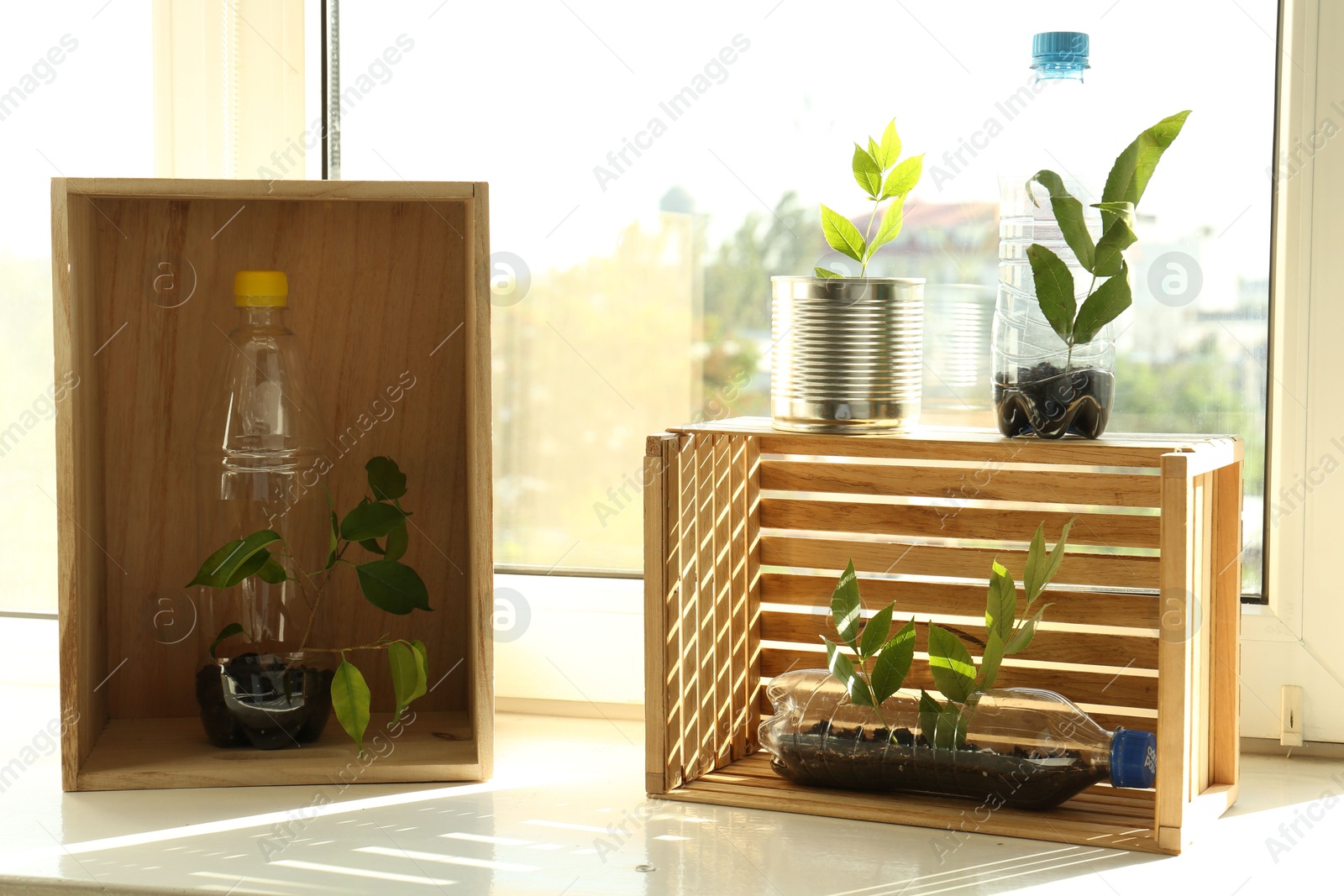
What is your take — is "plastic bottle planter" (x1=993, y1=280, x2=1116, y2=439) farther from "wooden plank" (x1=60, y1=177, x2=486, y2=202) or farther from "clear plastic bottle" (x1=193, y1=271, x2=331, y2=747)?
"clear plastic bottle" (x1=193, y1=271, x2=331, y2=747)

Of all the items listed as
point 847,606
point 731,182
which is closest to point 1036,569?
point 847,606

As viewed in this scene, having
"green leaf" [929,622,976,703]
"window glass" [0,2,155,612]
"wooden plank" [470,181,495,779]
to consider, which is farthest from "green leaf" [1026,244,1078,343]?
"window glass" [0,2,155,612]

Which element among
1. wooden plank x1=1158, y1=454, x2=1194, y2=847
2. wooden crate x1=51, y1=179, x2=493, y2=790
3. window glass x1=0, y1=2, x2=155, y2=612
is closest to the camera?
wooden plank x1=1158, y1=454, x2=1194, y2=847

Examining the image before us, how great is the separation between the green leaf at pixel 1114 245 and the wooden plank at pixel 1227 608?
0.19 m

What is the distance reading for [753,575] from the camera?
1.09 m

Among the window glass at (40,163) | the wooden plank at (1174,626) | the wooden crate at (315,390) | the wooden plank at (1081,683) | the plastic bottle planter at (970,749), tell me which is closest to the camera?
the wooden plank at (1174,626)

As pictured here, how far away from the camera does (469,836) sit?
867 millimetres

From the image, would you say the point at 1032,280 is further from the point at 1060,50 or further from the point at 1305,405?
the point at 1305,405

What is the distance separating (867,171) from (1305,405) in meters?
0.42

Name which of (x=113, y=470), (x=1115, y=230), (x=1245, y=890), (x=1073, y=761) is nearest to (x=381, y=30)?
(x=113, y=470)

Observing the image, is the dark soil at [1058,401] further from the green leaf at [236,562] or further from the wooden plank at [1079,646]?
the green leaf at [236,562]

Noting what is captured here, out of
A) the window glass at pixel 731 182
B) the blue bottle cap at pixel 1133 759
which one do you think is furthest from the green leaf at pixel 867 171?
the blue bottle cap at pixel 1133 759

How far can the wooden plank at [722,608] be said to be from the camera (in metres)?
1.00

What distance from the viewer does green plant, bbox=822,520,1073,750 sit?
2.87 feet
